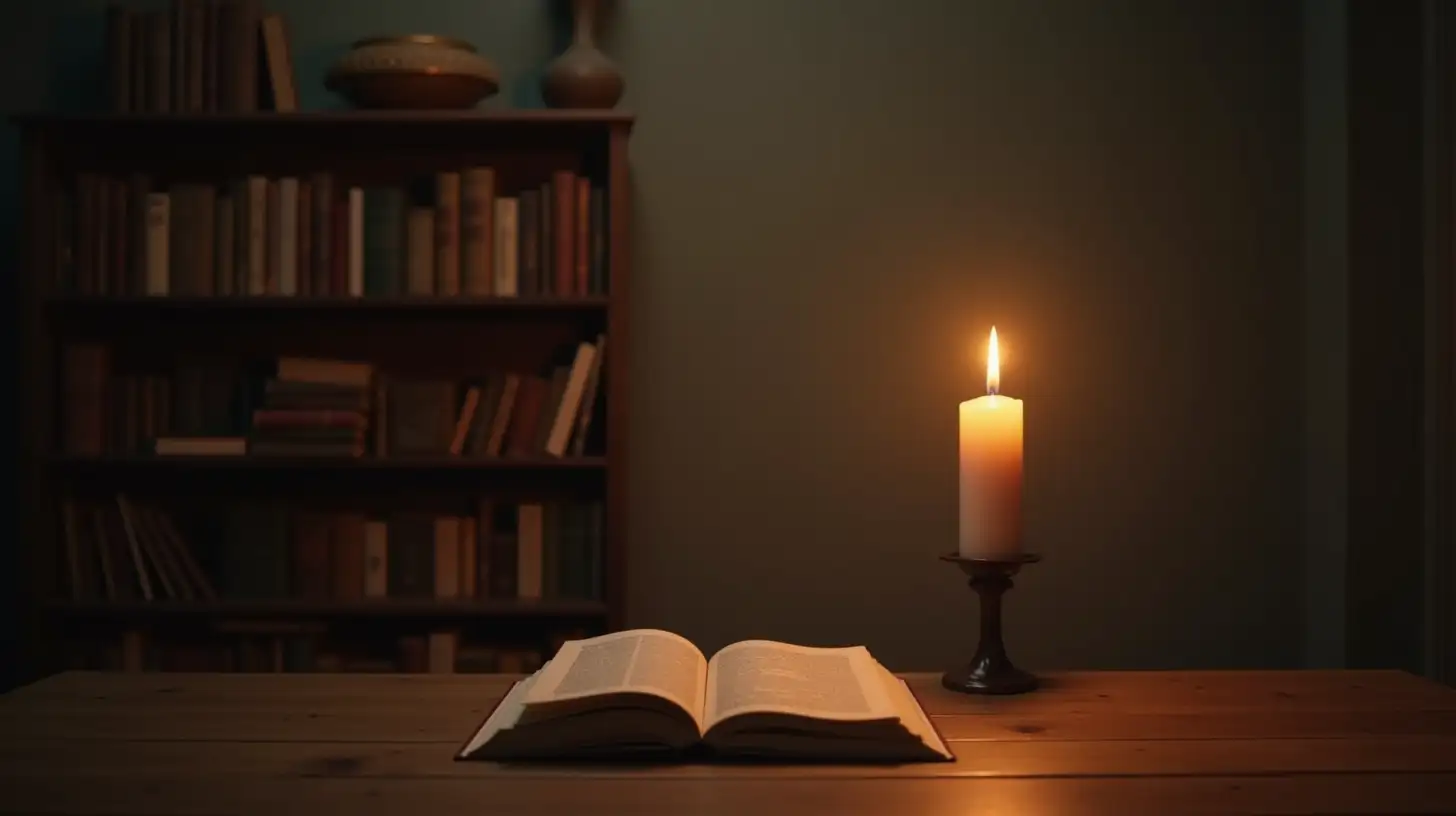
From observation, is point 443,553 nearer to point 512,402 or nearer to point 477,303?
point 512,402

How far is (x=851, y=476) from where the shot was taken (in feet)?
9.41

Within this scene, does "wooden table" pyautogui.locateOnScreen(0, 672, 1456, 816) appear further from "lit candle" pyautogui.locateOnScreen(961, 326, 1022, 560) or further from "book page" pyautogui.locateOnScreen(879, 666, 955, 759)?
"lit candle" pyautogui.locateOnScreen(961, 326, 1022, 560)

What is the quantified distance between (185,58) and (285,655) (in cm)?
114

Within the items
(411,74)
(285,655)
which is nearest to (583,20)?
(411,74)

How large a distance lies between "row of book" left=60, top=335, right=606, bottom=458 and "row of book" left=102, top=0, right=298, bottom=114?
0.48m

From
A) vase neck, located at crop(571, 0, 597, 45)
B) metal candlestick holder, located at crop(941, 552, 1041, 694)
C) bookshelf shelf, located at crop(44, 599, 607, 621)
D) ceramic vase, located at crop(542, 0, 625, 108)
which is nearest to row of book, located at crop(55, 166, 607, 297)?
ceramic vase, located at crop(542, 0, 625, 108)

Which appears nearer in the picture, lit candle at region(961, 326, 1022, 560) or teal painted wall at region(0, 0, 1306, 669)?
lit candle at region(961, 326, 1022, 560)

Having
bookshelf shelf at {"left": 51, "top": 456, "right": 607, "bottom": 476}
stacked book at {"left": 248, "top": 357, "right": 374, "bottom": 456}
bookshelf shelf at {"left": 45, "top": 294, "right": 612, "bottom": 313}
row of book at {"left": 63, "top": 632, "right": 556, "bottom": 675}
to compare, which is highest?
bookshelf shelf at {"left": 45, "top": 294, "right": 612, "bottom": 313}

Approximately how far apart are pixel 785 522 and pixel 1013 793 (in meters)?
1.87

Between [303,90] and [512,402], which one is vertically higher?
[303,90]

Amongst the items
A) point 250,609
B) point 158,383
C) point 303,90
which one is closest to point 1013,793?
point 250,609

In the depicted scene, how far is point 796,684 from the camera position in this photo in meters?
1.20

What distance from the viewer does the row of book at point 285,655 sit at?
2.64m

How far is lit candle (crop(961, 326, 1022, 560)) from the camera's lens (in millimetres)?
1322
